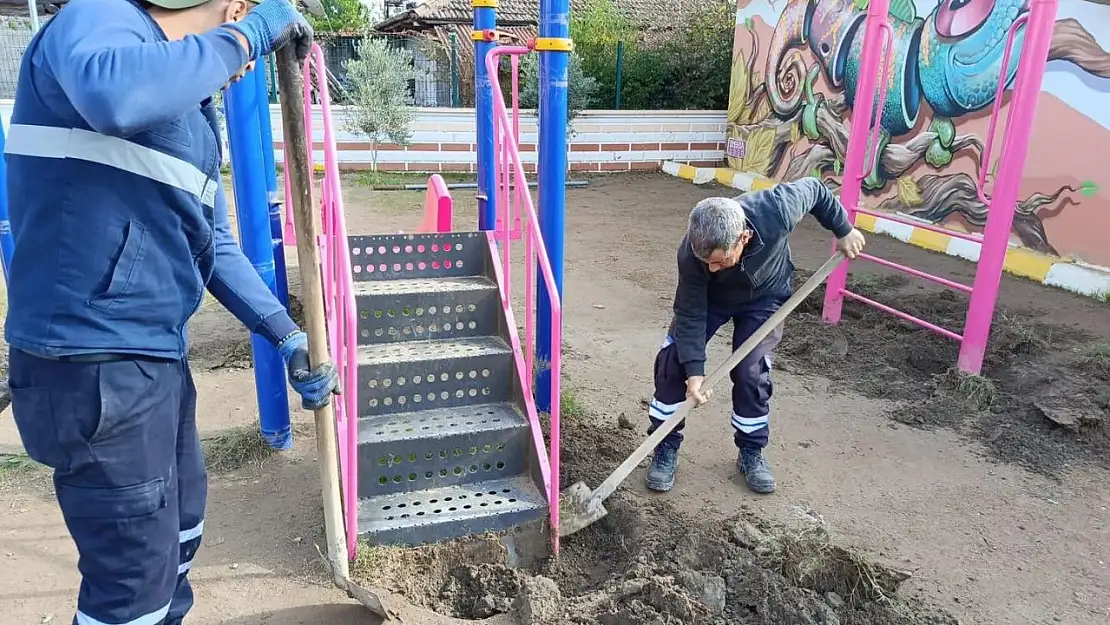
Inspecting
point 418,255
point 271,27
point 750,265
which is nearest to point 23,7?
point 418,255

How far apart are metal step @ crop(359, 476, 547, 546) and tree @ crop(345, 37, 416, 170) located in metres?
9.86

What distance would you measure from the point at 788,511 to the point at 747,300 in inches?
36.5

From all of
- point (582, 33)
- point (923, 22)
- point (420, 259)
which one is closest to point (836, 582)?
point (420, 259)

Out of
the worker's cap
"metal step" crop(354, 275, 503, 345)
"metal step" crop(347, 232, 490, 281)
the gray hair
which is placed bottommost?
"metal step" crop(354, 275, 503, 345)

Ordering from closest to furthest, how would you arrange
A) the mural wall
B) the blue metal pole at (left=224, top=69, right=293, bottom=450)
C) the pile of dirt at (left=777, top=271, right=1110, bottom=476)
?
the blue metal pole at (left=224, top=69, right=293, bottom=450) < the pile of dirt at (left=777, top=271, right=1110, bottom=476) < the mural wall

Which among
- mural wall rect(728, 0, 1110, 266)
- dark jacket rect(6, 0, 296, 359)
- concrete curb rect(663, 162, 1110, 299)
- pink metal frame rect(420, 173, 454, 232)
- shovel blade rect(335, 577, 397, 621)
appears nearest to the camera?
dark jacket rect(6, 0, 296, 359)

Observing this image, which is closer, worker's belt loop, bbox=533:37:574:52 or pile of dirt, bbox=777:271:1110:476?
worker's belt loop, bbox=533:37:574:52

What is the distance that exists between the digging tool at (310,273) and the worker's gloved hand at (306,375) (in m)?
0.03

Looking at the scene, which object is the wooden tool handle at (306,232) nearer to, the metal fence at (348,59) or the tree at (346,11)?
the metal fence at (348,59)

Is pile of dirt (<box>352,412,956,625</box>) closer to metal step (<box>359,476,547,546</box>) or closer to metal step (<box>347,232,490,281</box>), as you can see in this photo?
metal step (<box>359,476,547,546</box>)

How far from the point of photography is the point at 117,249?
1.63 meters

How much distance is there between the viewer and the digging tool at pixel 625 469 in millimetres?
3027

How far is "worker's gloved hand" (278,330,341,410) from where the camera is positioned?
7.01 ft

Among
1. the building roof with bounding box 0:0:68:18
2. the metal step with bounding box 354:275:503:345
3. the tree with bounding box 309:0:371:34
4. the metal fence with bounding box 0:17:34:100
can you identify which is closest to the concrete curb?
the metal step with bounding box 354:275:503:345
